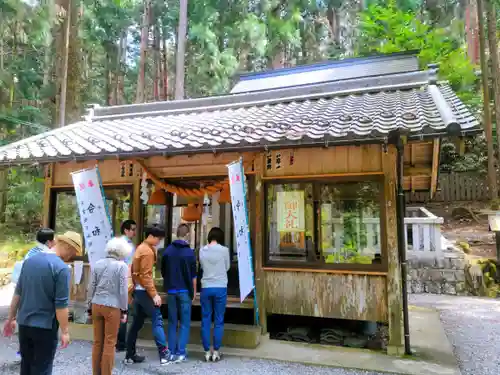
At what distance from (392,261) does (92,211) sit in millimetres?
4938

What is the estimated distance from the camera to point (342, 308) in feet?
19.3

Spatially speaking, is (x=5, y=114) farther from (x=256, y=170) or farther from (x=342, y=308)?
(x=342, y=308)

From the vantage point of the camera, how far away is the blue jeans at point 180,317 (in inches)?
203

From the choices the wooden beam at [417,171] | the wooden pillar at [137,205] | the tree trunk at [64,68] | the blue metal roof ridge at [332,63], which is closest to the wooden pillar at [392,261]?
the wooden beam at [417,171]

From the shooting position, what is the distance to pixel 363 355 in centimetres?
542

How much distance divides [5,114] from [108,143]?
1046 cm

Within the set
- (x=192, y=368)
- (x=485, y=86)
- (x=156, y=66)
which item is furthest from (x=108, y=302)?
(x=156, y=66)

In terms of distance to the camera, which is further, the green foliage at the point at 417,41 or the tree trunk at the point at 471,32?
the tree trunk at the point at 471,32

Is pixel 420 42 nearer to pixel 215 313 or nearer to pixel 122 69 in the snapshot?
pixel 215 313

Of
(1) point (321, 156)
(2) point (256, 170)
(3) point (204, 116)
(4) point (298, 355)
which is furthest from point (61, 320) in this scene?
(3) point (204, 116)

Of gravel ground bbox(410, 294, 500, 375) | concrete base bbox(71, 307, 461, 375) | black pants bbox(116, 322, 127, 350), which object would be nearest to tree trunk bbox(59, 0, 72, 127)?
concrete base bbox(71, 307, 461, 375)

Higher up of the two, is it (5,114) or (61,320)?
(5,114)

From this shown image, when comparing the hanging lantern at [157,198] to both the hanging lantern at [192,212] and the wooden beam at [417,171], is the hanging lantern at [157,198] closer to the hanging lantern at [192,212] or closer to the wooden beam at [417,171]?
the hanging lantern at [192,212]

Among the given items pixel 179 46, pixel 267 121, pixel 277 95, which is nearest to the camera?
pixel 267 121
